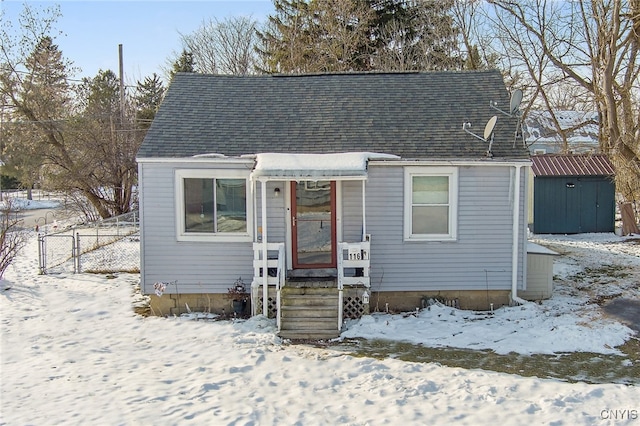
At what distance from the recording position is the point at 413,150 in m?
9.43

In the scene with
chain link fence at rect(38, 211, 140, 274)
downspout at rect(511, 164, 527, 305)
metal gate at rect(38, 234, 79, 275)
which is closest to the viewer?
downspout at rect(511, 164, 527, 305)

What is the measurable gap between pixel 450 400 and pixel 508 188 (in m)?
5.20

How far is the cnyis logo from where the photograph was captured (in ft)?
16.0

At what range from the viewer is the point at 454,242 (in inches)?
Result: 373

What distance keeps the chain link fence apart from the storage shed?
14.5 m

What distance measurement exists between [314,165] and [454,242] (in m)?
3.15

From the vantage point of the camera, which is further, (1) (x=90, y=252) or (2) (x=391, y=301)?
(1) (x=90, y=252)

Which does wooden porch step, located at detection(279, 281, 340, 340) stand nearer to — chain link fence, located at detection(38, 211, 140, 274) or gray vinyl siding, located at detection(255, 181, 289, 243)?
gray vinyl siding, located at detection(255, 181, 289, 243)

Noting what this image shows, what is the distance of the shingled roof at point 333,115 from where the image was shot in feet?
31.2

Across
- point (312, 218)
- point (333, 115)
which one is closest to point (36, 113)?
point (333, 115)

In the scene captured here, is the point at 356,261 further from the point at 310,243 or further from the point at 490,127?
the point at 490,127

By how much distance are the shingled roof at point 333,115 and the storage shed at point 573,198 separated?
911 centimetres

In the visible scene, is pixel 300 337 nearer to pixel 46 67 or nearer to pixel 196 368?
pixel 196 368

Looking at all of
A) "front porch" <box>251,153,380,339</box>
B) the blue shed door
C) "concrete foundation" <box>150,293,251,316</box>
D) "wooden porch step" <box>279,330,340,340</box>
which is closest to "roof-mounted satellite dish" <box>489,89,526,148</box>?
"front porch" <box>251,153,380,339</box>
